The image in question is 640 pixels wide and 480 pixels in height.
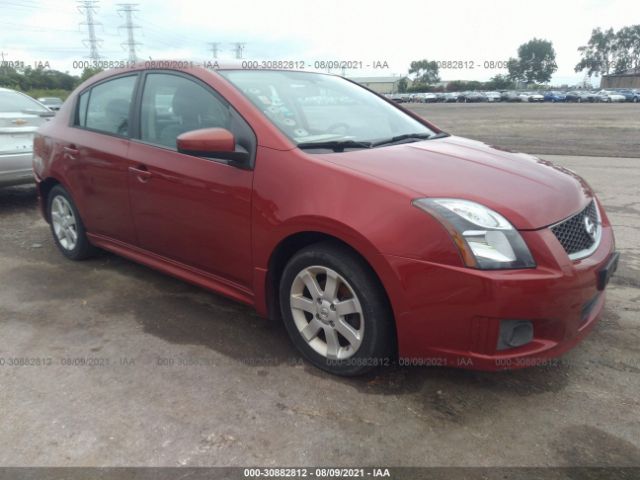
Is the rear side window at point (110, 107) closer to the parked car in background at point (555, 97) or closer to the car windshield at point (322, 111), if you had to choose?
the car windshield at point (322, 111)

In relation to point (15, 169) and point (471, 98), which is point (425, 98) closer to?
point (471, 98)

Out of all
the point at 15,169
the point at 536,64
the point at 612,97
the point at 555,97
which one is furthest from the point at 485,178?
the point at 536,64

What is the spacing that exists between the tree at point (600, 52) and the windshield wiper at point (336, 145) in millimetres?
128381

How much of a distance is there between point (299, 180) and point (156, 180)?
116cm

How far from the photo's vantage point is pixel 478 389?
266 centimetres

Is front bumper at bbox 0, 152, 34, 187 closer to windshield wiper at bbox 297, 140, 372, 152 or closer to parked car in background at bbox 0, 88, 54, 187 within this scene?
parked car in background at bbox 0, 88, 54, 187

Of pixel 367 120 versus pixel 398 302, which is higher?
pixel 367 120

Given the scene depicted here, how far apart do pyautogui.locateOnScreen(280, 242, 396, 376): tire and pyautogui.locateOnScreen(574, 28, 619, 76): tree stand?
423 feet

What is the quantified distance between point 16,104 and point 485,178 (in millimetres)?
6272

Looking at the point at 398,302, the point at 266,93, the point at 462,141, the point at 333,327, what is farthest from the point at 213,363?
the point at 462,141

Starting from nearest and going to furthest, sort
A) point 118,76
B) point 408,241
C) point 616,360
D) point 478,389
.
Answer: point 408,241 → point 478,389 → point 616,360 → point 118,76

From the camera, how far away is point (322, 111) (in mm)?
3312

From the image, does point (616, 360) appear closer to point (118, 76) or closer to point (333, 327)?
point (333, 327)

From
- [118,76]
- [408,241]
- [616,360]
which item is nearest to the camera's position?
[408,241]
